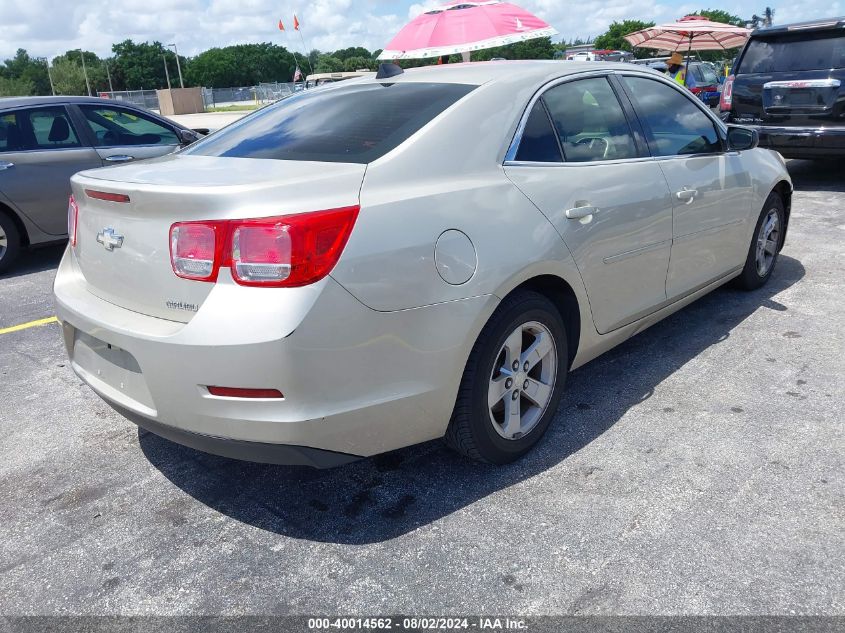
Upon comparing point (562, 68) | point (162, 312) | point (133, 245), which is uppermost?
point (562, 68)

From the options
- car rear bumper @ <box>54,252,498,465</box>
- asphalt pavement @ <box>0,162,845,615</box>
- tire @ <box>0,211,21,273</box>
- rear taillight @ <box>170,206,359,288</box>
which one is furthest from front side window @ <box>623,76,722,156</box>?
tire @ <box>0,211,21,273</box>

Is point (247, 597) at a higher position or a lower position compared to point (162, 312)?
lower

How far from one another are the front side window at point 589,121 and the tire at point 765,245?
1657 mm

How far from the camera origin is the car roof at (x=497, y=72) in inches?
124

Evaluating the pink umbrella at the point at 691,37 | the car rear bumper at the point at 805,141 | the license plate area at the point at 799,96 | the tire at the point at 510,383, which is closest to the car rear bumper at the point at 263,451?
the tire at the point at 510,383

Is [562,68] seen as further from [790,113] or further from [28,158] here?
[790,113]

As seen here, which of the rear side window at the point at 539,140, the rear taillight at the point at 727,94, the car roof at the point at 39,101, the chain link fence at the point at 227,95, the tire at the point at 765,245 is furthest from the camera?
the chain link fence at the point at 227,95

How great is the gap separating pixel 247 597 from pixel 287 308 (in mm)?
943

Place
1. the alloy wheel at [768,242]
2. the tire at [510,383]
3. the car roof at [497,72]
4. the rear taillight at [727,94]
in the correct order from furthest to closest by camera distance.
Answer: the rear taillight at [727,94], the alloy wheel at [768,242], the car roof at [497,72], the tire at [510,383]

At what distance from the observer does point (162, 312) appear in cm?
243

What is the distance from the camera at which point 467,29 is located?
31.2 feet

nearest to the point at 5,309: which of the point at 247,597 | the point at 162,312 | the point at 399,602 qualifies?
the point at 162,312

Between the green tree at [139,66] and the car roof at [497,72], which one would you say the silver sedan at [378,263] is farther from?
the green tree at [139,66]

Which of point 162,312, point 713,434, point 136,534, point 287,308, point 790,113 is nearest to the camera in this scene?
point 287,308
